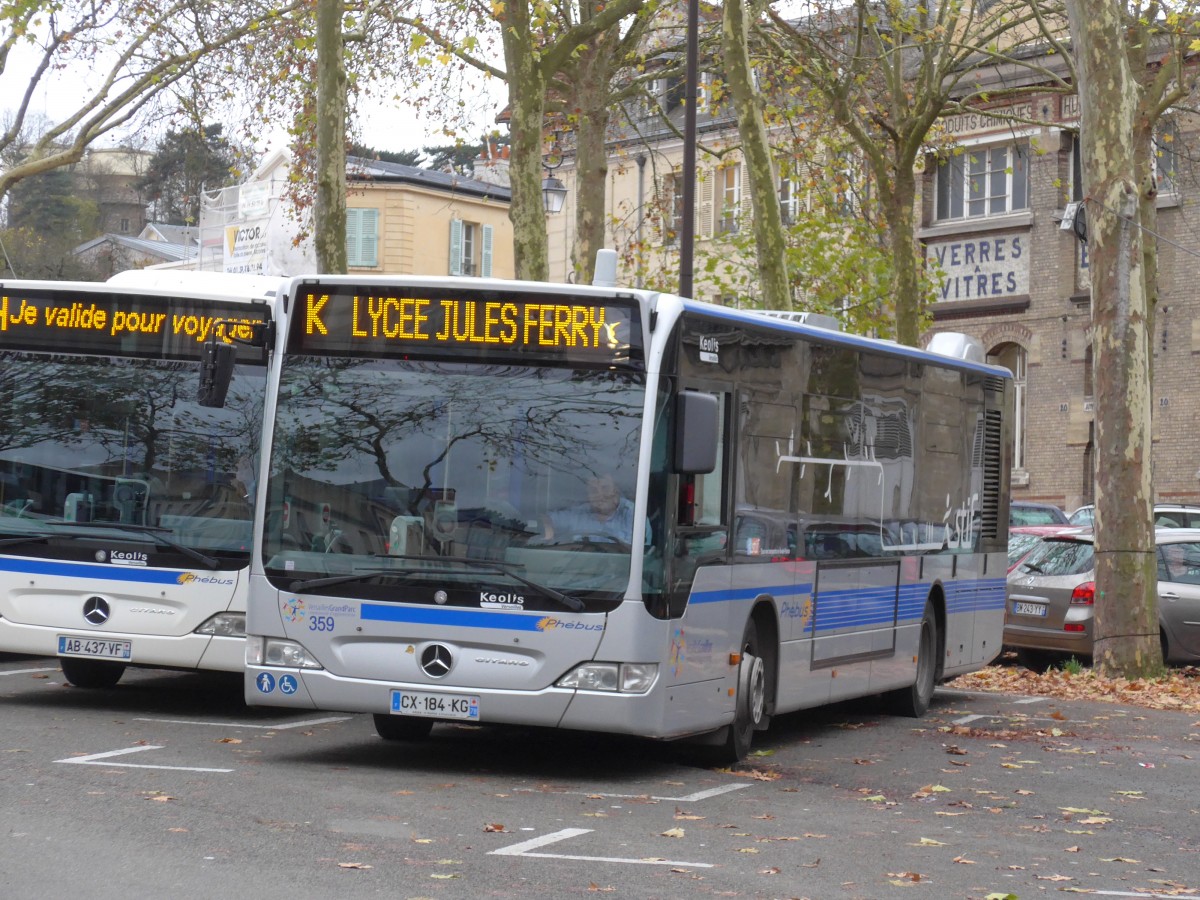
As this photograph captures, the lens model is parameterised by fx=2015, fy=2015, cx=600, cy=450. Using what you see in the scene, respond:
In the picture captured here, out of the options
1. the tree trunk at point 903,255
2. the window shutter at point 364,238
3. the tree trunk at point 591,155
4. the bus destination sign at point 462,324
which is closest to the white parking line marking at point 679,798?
the bus destination sign at point 462,324

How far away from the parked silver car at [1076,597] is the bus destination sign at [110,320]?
10149mm

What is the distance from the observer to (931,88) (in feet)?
95.6

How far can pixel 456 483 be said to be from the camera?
432 inches

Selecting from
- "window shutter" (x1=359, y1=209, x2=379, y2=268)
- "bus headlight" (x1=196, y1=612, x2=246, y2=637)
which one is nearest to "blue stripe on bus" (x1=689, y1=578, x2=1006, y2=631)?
"bus headlight" (x1=196, y1=612, x2=246, y2=637)

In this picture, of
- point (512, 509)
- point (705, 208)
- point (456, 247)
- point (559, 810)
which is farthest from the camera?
point (456, 247)

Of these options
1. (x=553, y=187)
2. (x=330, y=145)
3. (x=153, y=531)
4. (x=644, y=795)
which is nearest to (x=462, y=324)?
(x=644, y=795)

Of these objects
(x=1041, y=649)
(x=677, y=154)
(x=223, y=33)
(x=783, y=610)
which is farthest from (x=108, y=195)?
(x=783, y=610)

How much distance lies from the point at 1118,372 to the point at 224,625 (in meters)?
9.96

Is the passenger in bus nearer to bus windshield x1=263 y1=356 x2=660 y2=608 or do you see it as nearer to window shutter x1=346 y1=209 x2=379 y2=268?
bus windshield x1=263 y1=356 x2=660 y2=608

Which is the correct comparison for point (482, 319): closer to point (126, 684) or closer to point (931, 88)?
point (126, 684)

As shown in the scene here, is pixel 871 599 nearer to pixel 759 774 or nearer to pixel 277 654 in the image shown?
pixel 759 774

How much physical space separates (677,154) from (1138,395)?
35.4 m

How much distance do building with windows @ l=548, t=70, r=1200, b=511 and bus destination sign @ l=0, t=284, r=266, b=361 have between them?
91.4 feet

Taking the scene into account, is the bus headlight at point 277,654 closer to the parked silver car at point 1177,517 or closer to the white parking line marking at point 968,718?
the white parking line marking at point 968,718
